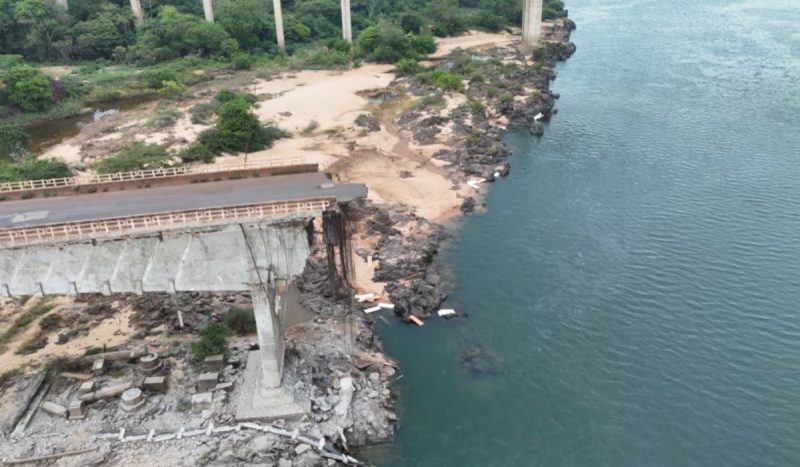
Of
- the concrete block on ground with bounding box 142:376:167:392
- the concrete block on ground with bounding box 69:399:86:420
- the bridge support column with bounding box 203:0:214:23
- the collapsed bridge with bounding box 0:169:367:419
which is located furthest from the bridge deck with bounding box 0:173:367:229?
the bridge support column with bounding box 203:0:214:23

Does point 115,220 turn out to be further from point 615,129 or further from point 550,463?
point 615,129

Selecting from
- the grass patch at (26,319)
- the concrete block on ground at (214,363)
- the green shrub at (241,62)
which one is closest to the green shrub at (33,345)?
the grass patch at (26,319)

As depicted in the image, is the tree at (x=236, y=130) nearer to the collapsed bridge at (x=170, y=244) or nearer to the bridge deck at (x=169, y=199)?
the bridge deck at (x=169, y=199)

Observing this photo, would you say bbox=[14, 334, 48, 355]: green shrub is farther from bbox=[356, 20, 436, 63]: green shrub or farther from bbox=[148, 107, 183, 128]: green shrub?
bbox=[356, 20, 436, 63]: green shrub

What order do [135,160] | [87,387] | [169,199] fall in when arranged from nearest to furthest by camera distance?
1. [169,199]
2. [87,387]
3. [135,160]

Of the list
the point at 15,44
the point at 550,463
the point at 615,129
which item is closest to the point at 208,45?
the point at 15,44

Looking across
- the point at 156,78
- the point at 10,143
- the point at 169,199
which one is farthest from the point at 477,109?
the point at 169,199

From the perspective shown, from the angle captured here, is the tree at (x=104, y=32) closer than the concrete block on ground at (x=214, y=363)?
No

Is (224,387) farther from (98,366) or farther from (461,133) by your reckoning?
(461,133)
